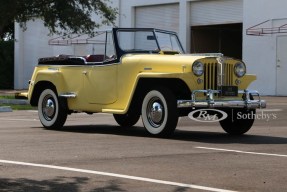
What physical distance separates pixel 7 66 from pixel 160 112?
34818 mm

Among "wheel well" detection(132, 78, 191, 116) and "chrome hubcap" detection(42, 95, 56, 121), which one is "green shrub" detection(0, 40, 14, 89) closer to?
"chrome hubcap" detection(42, 95, 56, 121)

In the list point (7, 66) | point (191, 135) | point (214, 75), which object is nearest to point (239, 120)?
point (191, 135)

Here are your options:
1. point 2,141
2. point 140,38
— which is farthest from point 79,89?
point 2,141

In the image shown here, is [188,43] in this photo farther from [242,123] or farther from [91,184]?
[91,184]

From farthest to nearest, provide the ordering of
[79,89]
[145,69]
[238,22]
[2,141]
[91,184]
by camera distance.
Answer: [238,22] → [79,89] → [145,69] → [2,141] → [91,184]

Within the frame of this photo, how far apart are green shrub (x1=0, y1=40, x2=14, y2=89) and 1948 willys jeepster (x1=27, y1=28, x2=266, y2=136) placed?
102 feet

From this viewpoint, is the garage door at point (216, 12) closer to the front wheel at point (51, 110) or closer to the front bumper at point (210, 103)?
the front wheel at point (51, 110)

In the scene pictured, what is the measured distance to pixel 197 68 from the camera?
11.1 m

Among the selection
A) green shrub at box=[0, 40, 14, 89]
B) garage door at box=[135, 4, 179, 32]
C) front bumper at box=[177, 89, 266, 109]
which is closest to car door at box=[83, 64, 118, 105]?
front bumper at box=[177, 89, 266, 109]

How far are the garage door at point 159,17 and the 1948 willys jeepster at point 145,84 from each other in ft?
69.5

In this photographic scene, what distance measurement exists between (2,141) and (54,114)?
2777 millimetres

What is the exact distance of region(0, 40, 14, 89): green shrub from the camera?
44375 millimetres

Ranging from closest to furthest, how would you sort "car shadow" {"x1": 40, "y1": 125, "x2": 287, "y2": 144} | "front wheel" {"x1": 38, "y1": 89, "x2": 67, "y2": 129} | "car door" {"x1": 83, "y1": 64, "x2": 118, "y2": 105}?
1. "car shadow" {"x1": 40, "y1": 125, "x2": 287, "y2": 144}
2. "car door" {"x1": 83, "y1": 64, "x2": 118, "y2": 105}
3. "front wheel" {"x1": 38, "y1": 89, "x2": 67, "y2": 129}

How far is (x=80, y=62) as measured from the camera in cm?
1327
